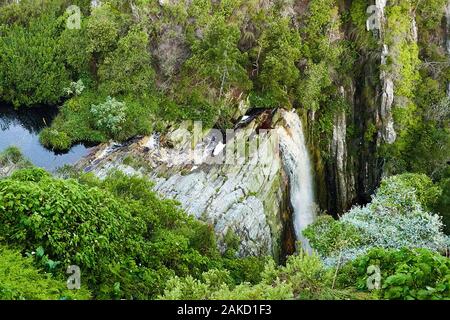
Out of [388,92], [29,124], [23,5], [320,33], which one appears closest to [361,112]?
[388,92]

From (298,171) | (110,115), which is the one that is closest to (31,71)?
(110,115)

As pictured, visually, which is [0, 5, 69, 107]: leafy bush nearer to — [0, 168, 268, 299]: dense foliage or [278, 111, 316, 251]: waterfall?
[278, 111, 316, 251]: waterfall

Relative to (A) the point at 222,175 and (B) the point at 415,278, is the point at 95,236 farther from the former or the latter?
(A) the point at 222,175

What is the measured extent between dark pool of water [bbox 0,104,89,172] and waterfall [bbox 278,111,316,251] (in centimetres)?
864

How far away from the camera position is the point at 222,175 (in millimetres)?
20328

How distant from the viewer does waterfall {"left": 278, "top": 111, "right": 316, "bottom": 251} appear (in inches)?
877

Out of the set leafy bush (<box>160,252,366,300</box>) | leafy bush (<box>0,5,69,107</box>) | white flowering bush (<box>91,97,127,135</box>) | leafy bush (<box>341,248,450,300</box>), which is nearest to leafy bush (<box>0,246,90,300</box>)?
leafy bush (<box>160,252,366,300</box>)

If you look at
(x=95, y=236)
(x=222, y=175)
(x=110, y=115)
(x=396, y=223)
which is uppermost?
(x=110, y=115)

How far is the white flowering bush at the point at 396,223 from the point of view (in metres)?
16.2

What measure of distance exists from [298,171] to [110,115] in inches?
344

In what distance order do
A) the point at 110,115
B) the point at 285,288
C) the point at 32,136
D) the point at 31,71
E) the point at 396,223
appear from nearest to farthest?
the point at 285,288, the point at 396,223, the point at 110,115, the point at 32,136, the point at 31,71

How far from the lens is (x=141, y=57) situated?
21.8 m
